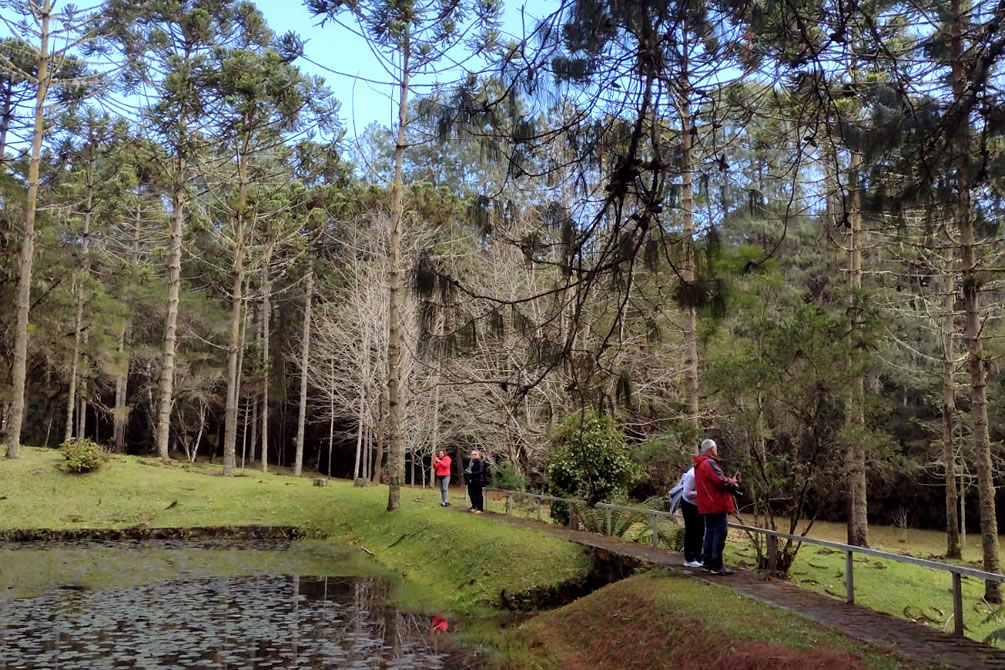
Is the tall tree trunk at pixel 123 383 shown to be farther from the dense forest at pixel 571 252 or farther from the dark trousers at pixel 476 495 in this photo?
the dark trousers at pixel 476 495

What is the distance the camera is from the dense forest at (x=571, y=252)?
19.2ft

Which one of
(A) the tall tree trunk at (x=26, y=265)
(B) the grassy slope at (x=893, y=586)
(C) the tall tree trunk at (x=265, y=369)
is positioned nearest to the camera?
(B) the grassy slope at (x=893, y=586)

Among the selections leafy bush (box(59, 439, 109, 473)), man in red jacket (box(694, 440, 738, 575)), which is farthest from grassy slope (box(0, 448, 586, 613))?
man in red jacket (box(694, 440, 738, 575))

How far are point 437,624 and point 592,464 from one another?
498 centimetres

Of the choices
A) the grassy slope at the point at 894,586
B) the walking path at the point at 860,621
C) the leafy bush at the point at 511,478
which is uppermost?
the leafy bush at the point at 511,478

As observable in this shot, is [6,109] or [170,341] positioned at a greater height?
[6,109]

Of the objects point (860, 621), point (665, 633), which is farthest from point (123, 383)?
point (860, 621)

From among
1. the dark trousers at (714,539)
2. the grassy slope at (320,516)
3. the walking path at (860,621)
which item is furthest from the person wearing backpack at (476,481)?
the dark trousers at (714,539)

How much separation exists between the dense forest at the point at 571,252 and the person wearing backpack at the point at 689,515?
114 centimetres

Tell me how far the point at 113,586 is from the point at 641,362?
453 inches

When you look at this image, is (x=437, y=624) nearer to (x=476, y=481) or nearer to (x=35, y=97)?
(x=476, y=481)

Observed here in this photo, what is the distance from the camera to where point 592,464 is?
48.0 ft

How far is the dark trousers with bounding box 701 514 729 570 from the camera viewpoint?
9.12 m

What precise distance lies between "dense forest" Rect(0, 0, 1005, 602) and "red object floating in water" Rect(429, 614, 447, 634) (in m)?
3.01
